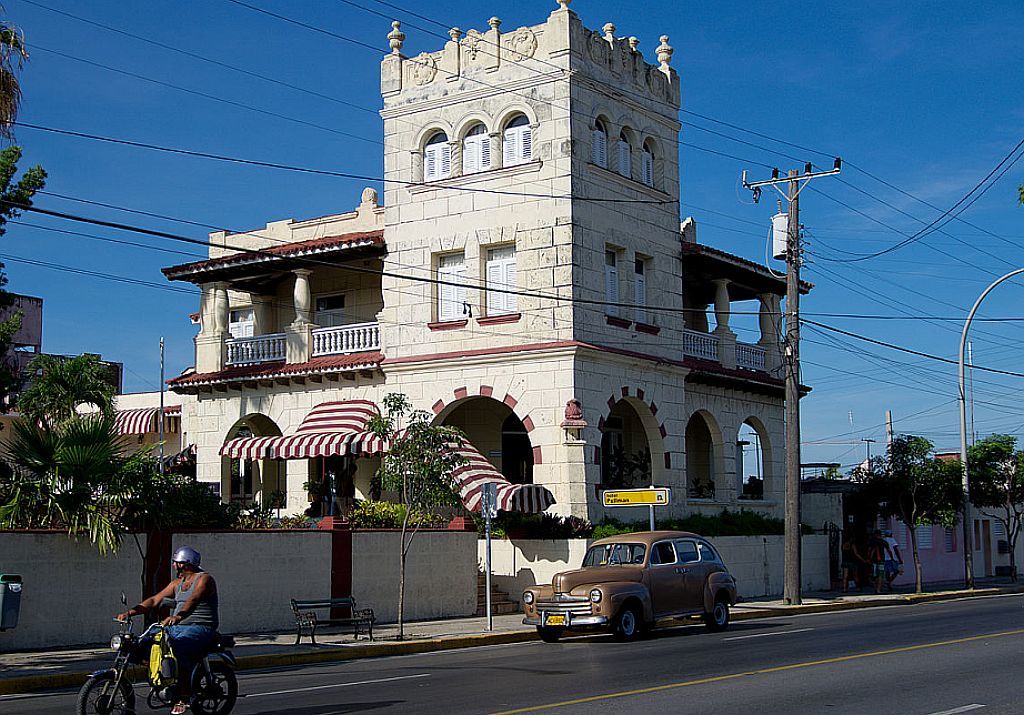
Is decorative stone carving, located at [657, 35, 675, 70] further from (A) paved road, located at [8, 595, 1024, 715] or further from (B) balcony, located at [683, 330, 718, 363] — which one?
(A) paved road, located at [8, 595, 1024, 715]

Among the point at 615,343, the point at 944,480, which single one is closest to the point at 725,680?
the point at 615,343

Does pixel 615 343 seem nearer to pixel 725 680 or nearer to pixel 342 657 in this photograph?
pixel 342 657

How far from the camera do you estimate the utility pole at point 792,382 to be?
30141 mm

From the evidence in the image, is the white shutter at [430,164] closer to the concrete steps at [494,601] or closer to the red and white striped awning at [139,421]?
the concrete steps at [494,601]

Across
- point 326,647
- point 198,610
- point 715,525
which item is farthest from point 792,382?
point 198,610

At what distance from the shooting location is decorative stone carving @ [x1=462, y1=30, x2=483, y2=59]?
101 feet

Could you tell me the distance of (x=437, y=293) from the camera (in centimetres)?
3134

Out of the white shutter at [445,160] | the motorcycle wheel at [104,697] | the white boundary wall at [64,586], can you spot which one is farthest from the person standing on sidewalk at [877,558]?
the motorcycle wheel at [104,697]

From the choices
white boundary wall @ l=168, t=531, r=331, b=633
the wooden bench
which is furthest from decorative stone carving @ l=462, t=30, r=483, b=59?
the wooden bench

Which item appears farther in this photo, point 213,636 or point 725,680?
point 725,680

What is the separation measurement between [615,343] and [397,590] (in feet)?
28.2

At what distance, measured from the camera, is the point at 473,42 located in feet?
102

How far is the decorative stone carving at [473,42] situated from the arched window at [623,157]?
4.21 meters

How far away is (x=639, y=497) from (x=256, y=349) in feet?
43.1
